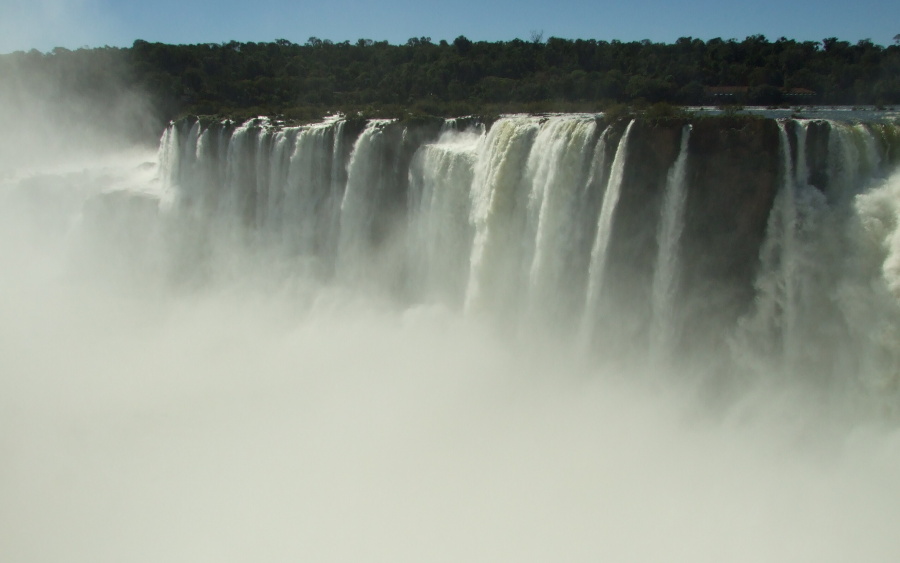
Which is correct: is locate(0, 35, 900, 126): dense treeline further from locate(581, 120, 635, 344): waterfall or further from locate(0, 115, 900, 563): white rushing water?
locate(581, 120, 635, 344): waterfall

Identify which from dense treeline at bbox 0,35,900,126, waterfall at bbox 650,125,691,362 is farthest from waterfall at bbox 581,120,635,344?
dense treeline at bbox 0,35,900,126

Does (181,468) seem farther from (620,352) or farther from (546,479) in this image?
(620,352)

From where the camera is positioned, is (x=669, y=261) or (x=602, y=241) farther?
(x=602, y=241)

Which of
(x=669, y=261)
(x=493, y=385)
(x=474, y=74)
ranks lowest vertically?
(x=493, y=385)

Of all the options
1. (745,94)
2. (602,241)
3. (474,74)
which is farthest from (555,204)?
(474,74)

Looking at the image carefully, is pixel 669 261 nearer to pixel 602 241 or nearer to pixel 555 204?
pixel 602 241

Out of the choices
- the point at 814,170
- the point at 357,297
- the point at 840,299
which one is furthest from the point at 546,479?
the point at 357,297
